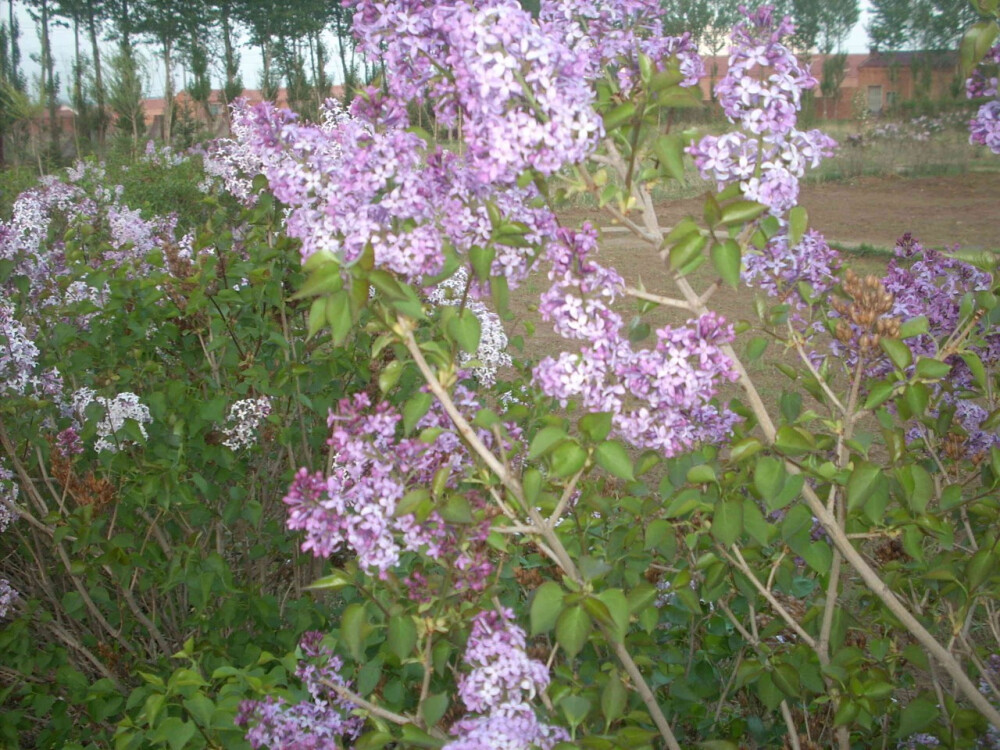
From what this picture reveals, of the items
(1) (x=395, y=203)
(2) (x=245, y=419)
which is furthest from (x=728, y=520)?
(2) (x=245, y=419)

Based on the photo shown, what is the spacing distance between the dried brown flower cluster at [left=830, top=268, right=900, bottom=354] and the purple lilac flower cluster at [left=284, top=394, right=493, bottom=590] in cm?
69

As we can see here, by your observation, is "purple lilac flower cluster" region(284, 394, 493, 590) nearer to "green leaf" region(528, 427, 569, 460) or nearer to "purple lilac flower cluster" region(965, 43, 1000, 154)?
"green leaf" region(528, 427, 569, 460)

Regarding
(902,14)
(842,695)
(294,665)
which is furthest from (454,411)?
(902,14)

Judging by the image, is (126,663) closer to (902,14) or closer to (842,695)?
(842,695)

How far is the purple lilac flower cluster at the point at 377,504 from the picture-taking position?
120 cm

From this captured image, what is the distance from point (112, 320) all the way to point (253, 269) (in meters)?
0.44

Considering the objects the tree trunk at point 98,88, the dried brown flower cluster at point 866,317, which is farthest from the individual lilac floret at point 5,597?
the tree trunk at point 98,88

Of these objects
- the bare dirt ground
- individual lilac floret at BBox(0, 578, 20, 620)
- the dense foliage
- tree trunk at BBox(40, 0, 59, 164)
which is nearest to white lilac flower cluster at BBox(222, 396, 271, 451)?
the dense foliage

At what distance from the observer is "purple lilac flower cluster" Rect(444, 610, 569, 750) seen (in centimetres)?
116

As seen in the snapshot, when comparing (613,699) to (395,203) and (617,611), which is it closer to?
(617,611)

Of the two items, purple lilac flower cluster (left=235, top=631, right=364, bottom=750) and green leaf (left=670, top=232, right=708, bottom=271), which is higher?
green leaf (left=670, top=232, right=708, bottom=271)

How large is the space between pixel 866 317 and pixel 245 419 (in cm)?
157

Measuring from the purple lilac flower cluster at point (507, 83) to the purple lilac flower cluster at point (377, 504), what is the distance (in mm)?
385

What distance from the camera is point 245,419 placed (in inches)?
94.2
